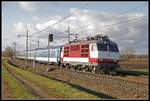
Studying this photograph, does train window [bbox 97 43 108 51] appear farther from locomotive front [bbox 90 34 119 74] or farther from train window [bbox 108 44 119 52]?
train window [bbox 108 44 119 52]

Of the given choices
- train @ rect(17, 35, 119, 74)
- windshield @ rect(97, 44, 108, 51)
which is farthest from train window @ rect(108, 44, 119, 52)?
windshield @ rect(97, 44, 108, 51)

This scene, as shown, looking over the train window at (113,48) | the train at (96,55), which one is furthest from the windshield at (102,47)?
the train window at (113,48)

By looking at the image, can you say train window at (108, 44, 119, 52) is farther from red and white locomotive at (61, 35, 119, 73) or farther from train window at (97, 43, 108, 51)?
train window at (97, 43, 108, 51)

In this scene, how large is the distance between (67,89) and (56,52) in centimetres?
3497

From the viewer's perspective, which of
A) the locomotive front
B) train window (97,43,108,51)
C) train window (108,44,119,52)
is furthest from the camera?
train window (108,44,119,52)

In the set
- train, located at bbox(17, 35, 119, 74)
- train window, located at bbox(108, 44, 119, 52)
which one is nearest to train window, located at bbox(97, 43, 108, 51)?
train, located at bbox(17, 35, 119, 74)

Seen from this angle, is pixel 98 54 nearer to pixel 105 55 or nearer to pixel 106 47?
pixel 105 55

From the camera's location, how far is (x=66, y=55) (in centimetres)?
4550

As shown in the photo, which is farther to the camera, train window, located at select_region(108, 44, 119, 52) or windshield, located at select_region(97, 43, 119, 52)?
train window, located at select_region(108, 44, 119, 52)

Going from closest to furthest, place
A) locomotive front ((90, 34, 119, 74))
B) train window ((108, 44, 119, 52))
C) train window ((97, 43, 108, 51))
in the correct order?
locomotive front ((90, 34, 119, 74)) < train window ((97, 43, 108, 51)) < train window ((108, 44, 119, 52))

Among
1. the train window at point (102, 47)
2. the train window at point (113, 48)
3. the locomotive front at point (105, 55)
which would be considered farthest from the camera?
the train window at point (113, 48)

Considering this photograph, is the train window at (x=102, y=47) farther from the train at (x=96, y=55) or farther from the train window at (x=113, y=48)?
the train window at (x=113, y=48)

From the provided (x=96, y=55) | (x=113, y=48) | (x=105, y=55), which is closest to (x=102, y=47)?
(x=105, y=55)

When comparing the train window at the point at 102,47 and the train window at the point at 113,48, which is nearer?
the train window at the point at 102,47
